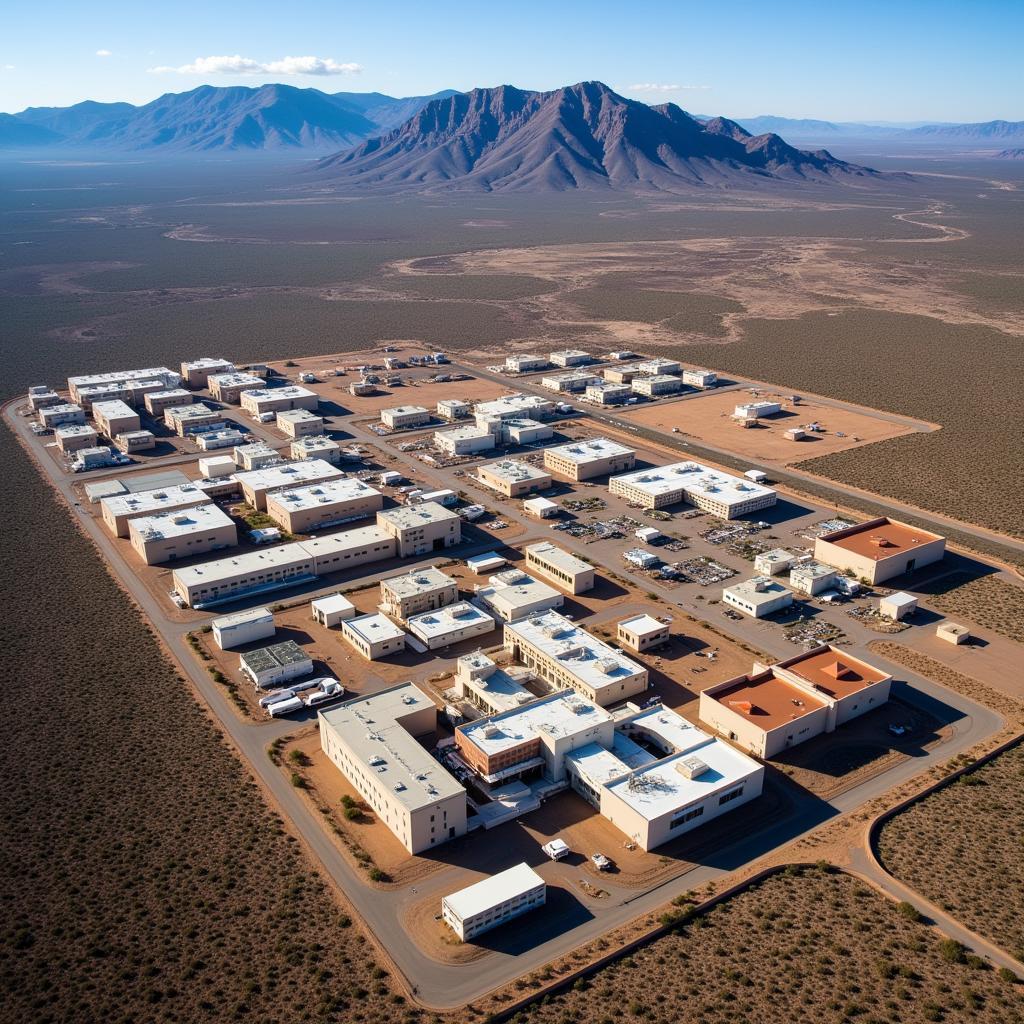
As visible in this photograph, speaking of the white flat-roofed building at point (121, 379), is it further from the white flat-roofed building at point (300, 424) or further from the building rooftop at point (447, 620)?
the building rooftop at point (447, 620)

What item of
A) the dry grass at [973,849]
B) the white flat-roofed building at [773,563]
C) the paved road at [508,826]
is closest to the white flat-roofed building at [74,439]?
the paved road at [508,826]

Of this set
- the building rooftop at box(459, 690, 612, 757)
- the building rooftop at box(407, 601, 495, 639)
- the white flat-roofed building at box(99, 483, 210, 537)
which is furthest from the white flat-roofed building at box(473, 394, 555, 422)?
the building rooftop at box(459, 690, 612, 757)

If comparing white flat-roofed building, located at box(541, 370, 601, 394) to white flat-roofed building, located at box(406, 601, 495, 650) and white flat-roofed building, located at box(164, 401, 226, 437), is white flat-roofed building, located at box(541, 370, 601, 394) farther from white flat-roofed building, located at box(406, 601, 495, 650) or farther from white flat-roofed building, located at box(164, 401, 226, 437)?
white flat-roofed building, located at box(406, 601, 495, 650)

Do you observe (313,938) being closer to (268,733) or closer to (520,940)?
(520,940)

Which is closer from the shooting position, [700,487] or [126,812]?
[126,812]

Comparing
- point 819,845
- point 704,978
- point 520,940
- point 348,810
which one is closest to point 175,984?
point 348,810

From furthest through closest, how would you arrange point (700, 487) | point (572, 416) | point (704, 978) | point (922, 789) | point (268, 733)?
point (572, 416)
point (700, 487)
point (268, 733)
point (922, 789)
point (704, 978)

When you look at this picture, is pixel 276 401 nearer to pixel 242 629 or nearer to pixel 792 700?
pixel 242 629
